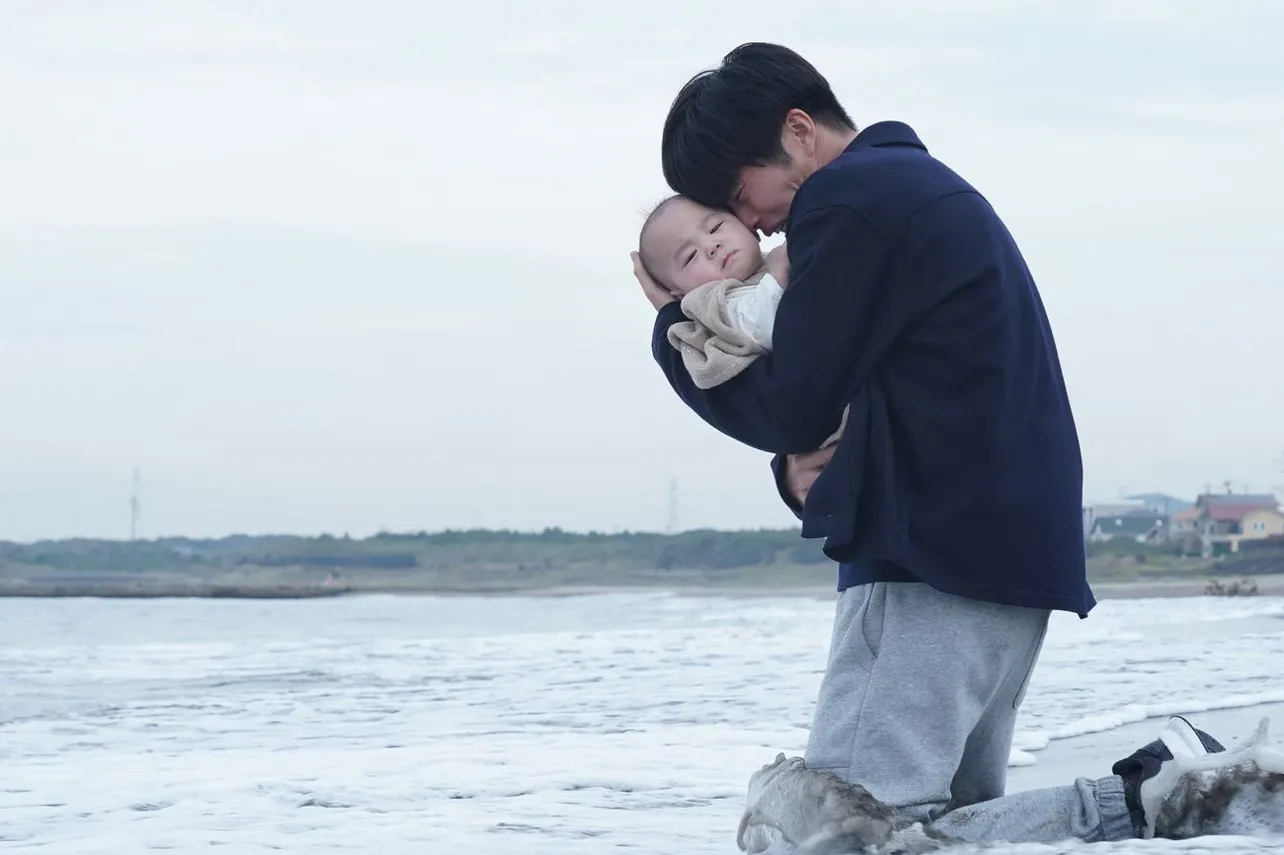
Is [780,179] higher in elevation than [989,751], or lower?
higher

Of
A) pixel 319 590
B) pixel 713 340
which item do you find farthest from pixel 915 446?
pixel 319 590

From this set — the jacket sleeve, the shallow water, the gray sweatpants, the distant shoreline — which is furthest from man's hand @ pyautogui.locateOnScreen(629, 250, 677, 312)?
the distant shoreline

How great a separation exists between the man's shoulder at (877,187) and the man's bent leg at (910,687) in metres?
0.55

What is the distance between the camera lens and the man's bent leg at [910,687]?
6.81 ft

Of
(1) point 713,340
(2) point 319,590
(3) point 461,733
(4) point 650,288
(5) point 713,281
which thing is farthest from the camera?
(2) point 319,590

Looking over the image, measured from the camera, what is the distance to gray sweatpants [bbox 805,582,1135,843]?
208cm

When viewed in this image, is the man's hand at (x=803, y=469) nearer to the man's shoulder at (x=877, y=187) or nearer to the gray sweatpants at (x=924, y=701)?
the gray sweatpants at (x=924, y=701)

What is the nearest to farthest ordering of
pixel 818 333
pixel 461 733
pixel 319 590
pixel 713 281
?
1. pixel 818 333
2. pixel 713 281
3. pixel 461 733
4. pixel 319 590

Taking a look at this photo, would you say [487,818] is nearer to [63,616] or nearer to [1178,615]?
[1178,615]

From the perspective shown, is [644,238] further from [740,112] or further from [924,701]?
[924,701]

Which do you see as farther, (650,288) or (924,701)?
(650,288)

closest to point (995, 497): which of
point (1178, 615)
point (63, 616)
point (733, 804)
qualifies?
point (733, 804)

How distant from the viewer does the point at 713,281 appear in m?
2.25

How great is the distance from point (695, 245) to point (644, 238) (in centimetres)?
13
